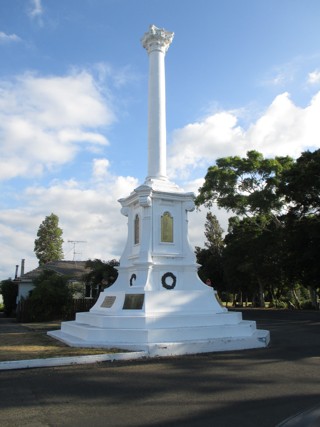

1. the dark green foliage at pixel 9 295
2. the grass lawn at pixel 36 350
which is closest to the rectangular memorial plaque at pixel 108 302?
the grass lawn at pixel 36 350

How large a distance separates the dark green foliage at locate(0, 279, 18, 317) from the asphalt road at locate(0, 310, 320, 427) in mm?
31986

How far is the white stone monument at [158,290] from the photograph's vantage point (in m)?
11.1

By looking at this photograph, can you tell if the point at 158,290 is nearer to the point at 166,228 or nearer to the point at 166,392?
the point at 166,228

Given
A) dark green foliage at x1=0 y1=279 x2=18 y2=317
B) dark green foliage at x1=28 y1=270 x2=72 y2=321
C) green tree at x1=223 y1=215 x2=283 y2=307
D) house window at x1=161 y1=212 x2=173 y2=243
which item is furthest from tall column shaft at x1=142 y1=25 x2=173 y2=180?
dark green foliage at x1=0 y1=279 x2=18 y2=317

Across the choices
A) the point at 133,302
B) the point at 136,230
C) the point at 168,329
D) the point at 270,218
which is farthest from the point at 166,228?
the point at 270,218

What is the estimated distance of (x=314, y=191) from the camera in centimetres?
2684

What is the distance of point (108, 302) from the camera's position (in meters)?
13.9

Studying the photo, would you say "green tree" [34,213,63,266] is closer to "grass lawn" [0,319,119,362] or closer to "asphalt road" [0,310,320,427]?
"grass lawn" [0,319,119,362]

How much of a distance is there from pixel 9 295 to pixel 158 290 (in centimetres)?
3018

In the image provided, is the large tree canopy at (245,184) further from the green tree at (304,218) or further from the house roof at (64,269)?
the house roof at (64,269)

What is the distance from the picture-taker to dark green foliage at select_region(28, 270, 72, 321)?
25.3m

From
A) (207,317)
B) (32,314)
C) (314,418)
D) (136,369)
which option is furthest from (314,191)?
(314,418)

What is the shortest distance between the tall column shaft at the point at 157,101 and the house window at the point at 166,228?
1.52 meters

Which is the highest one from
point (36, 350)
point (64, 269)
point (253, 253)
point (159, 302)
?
point (253, 253)
